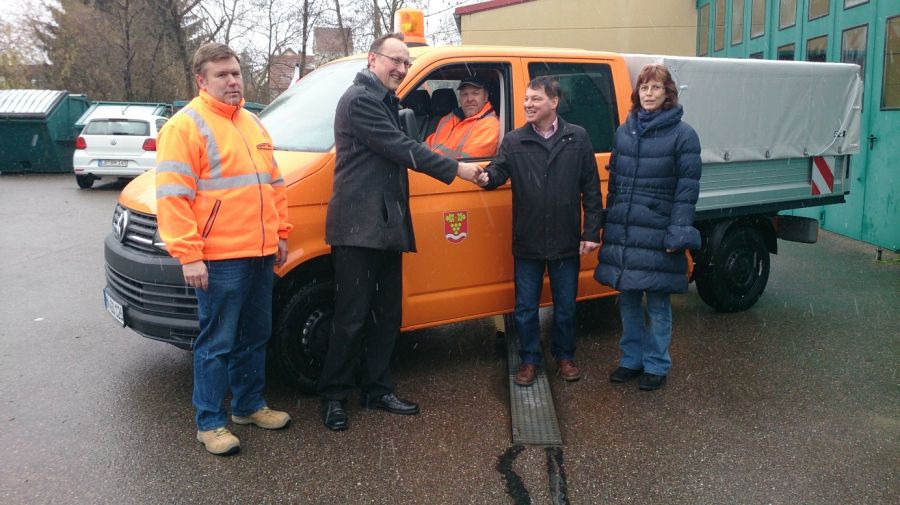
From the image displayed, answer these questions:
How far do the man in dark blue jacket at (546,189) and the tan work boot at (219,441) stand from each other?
180 cm

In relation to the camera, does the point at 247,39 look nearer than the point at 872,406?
No

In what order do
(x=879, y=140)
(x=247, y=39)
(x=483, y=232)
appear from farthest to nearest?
(x=247, y=39)
(x=879, y=140)
(x=483, y=232)

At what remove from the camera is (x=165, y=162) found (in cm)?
332

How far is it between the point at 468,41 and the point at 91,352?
18.2 meters

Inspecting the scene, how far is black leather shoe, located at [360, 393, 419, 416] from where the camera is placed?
13.9 feet

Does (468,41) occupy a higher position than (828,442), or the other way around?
(468,41)

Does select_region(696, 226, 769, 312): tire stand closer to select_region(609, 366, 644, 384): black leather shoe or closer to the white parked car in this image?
select_region(609, 366, 644, 384): black leather shoe

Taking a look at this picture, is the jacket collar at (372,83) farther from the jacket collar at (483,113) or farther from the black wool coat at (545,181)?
the jacket collar at (483,113)

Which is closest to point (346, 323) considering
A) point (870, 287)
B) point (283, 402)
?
point (283, 402)

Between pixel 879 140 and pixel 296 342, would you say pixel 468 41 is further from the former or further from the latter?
pixel 296 342

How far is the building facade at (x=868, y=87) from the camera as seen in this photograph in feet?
28.8

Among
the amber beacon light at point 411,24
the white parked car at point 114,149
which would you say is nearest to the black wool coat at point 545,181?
the amber beacon light at point 411,24

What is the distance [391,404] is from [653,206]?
6.10 ft

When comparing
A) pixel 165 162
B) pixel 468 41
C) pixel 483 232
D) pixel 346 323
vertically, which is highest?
pixel 468 41
